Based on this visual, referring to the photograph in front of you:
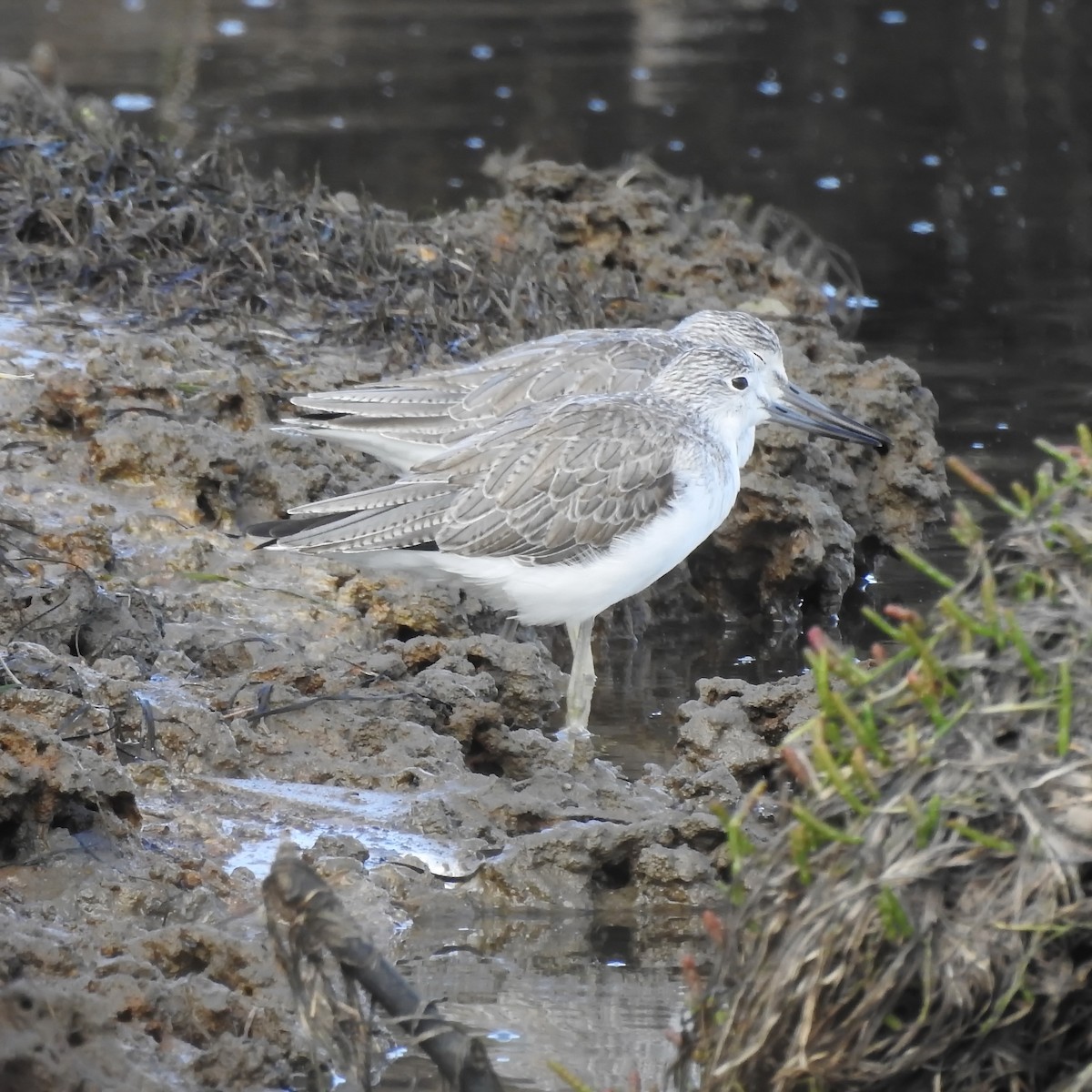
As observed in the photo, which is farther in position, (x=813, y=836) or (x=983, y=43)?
(x=983, y=43)

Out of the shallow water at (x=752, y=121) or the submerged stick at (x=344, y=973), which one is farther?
the shallow water at (x=752, y=121)

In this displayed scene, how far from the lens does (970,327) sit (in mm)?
11469

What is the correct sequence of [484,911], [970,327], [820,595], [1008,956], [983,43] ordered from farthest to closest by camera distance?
[983,43], [970,327], [820,595], [484,911], [1008,956]

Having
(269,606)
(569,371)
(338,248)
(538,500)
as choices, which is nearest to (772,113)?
(338,248)

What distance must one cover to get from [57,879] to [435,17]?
17.4 metres

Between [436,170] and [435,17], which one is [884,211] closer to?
[436,170]

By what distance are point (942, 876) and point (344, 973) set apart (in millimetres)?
985

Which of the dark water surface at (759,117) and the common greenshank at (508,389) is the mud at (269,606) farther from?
the dark water surface at (759,117)

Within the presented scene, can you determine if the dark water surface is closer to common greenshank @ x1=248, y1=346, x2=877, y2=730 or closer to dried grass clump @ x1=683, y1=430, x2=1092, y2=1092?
common greenshank @ x1=248, y1=346, x2=877, y2=730

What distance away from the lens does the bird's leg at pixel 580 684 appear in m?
6.42

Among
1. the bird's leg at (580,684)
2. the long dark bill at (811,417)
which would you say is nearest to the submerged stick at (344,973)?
the bird's leg at (580,684)

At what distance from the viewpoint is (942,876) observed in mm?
2768

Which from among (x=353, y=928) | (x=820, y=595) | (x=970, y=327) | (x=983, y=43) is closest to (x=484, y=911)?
(x=353, y=928)

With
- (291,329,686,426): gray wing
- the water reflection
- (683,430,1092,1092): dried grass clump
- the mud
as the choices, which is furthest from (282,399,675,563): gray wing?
(683,430,1092,1092): dried grass clump
